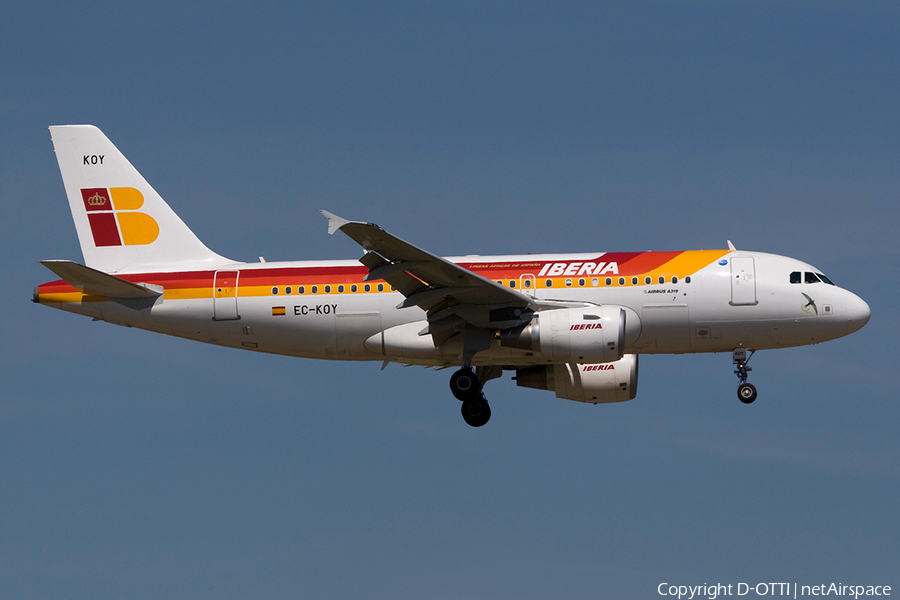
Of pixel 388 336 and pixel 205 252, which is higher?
pixel 205 252

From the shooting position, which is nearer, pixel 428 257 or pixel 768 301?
pixel 428 257

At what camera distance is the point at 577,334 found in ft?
104

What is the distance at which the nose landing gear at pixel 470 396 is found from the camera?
3412 cm

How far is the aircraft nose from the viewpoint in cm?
3328

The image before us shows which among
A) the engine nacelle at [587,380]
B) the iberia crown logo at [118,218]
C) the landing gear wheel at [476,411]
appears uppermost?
the iberia crown logo at [118,218]

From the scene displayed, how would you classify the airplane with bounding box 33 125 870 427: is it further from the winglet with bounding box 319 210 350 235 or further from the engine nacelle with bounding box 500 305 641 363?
the winglet with bounding box 319 210 350 235

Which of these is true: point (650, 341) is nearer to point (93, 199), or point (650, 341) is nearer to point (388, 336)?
point (388, 336)

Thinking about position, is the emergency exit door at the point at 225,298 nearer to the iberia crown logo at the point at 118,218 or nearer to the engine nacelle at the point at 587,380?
the iberia crown logo at the point at 118,218

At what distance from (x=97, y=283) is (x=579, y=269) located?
547 inches

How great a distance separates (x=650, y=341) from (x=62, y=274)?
16.8m

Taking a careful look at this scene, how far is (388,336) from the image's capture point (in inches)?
1316

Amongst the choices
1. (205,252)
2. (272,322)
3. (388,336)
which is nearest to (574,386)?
(388,336)

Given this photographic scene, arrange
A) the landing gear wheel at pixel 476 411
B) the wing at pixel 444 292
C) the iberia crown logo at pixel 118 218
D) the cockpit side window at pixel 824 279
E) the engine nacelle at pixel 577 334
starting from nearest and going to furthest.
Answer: the wing at pixel 444 292
the engine nacelle at pixel 577 334
the cockpit side window at pixel 824 279
the landing gear wheel at pixel 476 411
the iberia crown logo at pixel 118 218

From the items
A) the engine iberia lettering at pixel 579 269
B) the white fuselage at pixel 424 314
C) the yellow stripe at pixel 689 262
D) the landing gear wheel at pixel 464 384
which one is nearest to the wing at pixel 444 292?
the white fuselage at pixel 424 314
